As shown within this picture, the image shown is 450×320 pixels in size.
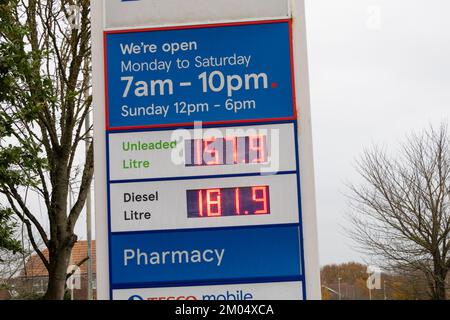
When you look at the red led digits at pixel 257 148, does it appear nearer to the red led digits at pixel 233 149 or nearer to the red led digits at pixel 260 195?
the red led digits at pixel 233 149

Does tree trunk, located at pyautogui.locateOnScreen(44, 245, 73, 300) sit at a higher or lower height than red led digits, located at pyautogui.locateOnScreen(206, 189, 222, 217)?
lower

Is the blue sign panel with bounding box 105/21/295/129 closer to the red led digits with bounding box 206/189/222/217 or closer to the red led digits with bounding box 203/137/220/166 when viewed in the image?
the red led digits with bounding box 203/137/220/166

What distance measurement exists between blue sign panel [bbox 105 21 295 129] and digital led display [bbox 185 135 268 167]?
20cm

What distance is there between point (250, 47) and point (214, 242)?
5.45 feet

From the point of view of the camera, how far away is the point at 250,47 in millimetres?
7129

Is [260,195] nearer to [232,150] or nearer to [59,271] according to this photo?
[232,150]

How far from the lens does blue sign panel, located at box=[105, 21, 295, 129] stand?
7062 millimetres

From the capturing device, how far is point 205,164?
22.8 ft

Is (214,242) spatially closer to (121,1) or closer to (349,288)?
(121,1)

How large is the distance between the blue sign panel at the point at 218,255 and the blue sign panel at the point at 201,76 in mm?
946

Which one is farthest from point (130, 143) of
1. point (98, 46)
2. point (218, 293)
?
point (218, 293)

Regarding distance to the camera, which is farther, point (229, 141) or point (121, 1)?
point (121, 1)

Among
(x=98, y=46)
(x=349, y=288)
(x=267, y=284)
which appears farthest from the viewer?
(x=349, y=288)

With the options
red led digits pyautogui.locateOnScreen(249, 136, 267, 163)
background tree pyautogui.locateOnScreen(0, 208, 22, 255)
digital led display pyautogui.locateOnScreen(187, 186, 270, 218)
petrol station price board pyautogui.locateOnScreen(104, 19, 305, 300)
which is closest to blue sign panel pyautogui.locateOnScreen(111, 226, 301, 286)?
petrol station price board pyautogui.locateOnScreen(104, 19, 305, 300)
